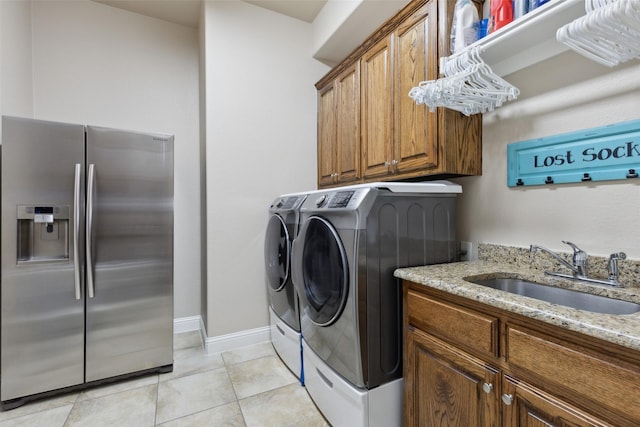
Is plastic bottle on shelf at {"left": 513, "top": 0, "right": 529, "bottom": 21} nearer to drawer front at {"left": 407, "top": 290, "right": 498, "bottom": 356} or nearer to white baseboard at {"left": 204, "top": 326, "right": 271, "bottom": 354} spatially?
drawer front at {"left": 407, "top": 290, "right": 498, "bottom": 356}

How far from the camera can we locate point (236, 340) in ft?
8.07

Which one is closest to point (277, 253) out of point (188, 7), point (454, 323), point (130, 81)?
point (454, 323)

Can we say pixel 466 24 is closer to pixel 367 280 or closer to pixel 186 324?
pixel 367 280

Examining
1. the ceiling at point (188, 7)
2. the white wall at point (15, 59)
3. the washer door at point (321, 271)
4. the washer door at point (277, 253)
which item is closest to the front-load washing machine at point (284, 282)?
the washer door at point (277, 253)

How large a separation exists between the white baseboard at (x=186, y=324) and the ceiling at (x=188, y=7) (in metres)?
2.86

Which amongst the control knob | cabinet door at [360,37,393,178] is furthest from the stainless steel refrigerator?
cabinet door at [360,37,393,178]

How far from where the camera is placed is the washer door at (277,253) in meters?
2.10

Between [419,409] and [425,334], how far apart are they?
0.33 meters

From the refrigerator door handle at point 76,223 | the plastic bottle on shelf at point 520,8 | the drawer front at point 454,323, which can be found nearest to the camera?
the drawer front at point 454,323

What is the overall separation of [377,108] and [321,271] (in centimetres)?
117

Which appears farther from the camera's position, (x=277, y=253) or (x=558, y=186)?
(x=277, y=253)

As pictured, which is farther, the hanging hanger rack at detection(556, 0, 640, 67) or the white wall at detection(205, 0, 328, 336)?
the white wall at detection(205, 0, 328, 336)

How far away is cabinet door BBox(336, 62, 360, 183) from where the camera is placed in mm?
2229

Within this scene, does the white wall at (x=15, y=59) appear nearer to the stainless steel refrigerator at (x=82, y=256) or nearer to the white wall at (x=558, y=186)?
the stainless steel refrigerator at (x=82, y=256)
